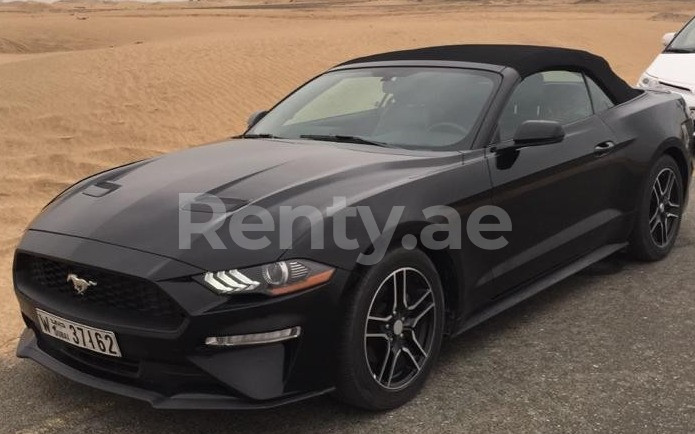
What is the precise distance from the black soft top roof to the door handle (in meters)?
0.47

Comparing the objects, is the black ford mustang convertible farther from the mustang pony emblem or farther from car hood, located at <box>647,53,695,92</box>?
car hood, located at <box>647,53,695,92</box>

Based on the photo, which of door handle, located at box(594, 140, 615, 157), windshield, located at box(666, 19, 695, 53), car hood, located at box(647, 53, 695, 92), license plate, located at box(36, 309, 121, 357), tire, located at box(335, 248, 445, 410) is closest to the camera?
license plate, located at box(36, 309, 121, 357)

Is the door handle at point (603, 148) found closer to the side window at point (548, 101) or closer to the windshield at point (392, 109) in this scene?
the side window at point (548, 101)

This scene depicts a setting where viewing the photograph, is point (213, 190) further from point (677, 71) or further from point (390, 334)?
point (677, 71)

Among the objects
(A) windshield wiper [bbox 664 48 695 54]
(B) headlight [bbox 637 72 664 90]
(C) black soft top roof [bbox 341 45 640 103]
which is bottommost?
(B) headlight [bbox 637 72 664 90]

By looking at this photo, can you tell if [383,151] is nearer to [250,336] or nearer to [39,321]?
[250,336]

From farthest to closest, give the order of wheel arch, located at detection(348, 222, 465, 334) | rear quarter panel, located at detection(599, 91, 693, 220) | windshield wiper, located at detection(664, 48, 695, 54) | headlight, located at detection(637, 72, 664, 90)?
1. windshield wiper, located at detection(664, 48, 695, 54)
2. headlight, located at detection(637, 72, 664, 90)
3. rear quarter panel, located at detection(599, 91, 693, 220)
4. wheel arch, located at detection(348, 222, 465, 334)

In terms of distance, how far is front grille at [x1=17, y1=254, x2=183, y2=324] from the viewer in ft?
9.63

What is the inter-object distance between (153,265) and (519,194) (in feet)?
6.24

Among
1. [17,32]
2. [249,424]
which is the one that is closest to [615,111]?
[249,424]

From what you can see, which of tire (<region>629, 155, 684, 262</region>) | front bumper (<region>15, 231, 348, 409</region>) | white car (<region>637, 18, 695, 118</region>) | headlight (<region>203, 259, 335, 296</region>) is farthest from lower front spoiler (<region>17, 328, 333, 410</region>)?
white car (<region>637, 18, 695, 118</region>)

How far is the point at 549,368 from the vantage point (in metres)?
3.73

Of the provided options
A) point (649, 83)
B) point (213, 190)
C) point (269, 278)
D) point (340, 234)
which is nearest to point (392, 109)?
point (213, 190)

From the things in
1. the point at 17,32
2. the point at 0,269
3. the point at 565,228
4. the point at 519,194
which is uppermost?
the point at 519,194
